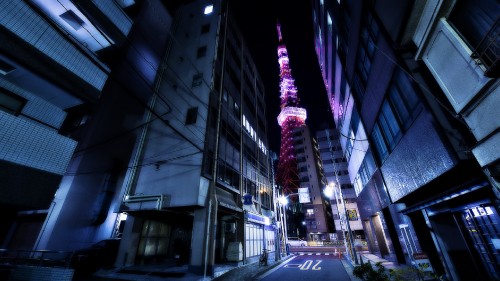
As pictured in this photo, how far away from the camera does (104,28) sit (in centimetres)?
1308

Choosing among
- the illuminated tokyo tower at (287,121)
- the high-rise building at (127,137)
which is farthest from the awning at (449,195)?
the illuminated tokyo tower at (287,121)

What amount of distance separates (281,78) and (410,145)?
103m

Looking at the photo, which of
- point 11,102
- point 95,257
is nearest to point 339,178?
point 95,257

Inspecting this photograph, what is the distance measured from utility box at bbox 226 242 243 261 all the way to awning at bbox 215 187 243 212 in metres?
2.80

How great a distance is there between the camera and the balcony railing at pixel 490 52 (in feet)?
13.8

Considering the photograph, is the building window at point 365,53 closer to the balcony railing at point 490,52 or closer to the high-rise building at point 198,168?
the balcony railing at point 490,52

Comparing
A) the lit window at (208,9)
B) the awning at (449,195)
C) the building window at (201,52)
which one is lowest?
the awning at (449,195)

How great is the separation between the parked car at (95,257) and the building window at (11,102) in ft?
31.8

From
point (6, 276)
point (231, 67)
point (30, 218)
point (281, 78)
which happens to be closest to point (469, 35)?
point (6, 276)

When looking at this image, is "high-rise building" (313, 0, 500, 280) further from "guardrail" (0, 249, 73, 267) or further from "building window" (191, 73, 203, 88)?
"guardrail" (0, 249, 73, 267)

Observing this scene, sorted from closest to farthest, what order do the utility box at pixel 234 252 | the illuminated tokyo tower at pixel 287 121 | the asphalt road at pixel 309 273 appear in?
the asphalt road at pixel 309 273
the utility box at pixel 234 252
the illuminated tokyo tower at pixel 287 121

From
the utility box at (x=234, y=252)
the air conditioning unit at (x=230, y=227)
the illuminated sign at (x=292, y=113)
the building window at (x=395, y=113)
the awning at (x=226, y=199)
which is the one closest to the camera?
the building window at (x=395, y=113)

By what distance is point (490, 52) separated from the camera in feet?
14.7

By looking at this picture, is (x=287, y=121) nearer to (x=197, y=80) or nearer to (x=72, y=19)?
(x=197, y=80)
